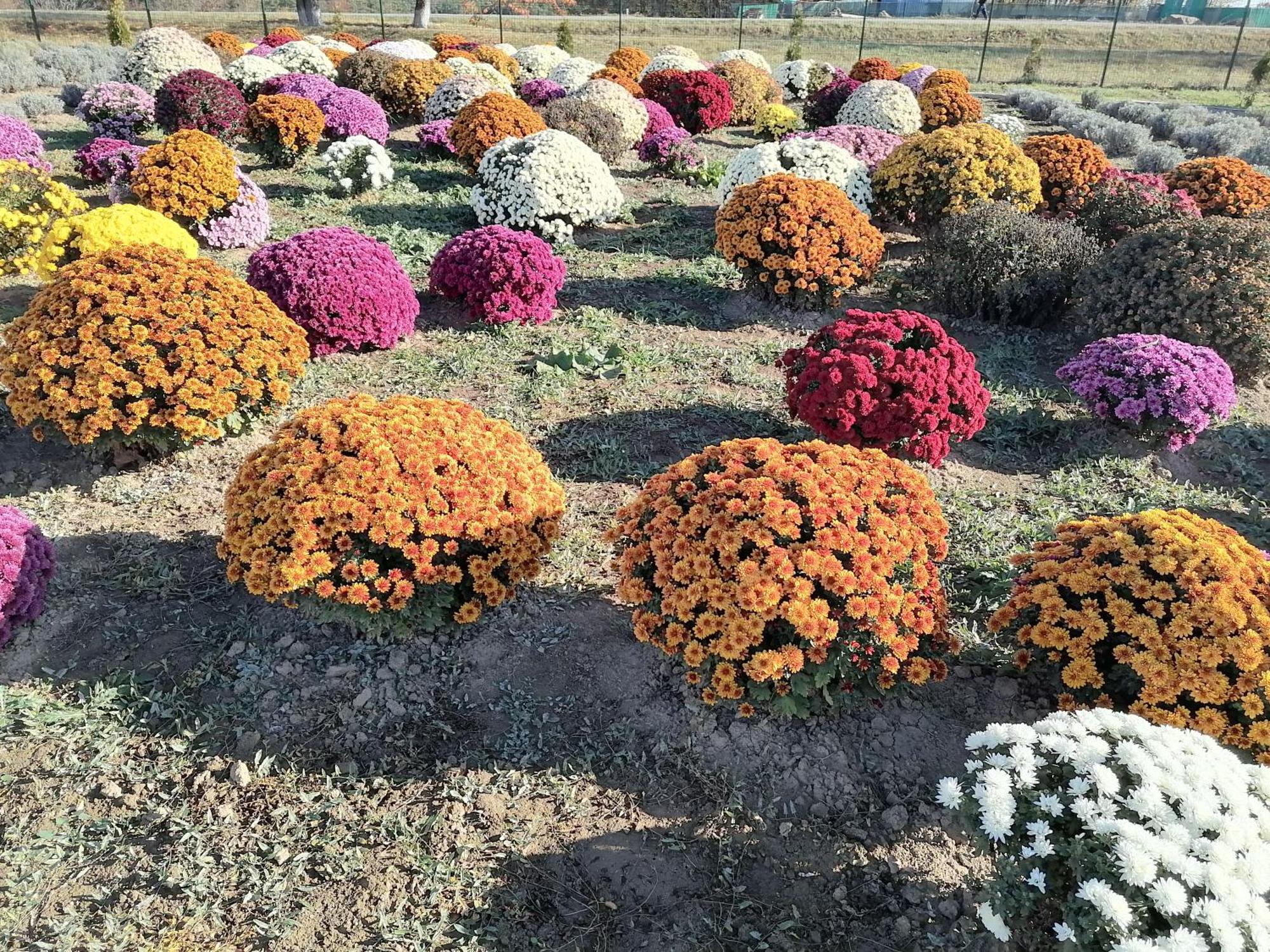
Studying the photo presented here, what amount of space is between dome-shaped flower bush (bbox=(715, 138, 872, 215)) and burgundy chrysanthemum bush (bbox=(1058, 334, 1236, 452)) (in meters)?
5.29

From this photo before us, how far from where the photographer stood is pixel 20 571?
4.30 meters

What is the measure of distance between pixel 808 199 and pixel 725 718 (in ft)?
21.4

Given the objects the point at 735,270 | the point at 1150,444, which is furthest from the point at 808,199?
the point at 1150,444

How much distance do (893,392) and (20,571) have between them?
5.63 metres

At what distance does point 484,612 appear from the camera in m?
4.65

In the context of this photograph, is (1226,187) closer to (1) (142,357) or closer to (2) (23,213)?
(1) (142,357)

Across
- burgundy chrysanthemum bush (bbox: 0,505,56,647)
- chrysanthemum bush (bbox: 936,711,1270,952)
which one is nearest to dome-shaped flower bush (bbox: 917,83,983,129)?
chrysanthemum bush (bbox: 936,711,1270,952)

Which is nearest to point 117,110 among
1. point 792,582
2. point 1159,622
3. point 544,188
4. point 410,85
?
point 410,85

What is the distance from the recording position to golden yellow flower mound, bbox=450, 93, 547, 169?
13.0 m

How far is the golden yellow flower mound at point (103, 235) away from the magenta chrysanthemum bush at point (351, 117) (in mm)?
7386

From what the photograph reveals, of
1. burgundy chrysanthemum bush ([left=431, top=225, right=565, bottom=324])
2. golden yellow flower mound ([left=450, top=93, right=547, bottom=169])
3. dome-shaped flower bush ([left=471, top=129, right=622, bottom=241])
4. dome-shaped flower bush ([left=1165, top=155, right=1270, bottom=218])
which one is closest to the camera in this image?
burgundy chrysanthemum bush ([left=431, top=225, right=565, bottom=324])

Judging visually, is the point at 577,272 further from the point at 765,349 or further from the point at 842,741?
the point at 842,741

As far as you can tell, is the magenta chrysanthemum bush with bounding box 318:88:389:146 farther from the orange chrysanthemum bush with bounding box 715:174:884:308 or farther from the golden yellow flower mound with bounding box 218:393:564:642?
the golden yellow flower mound with bounding box 218:393:564:642

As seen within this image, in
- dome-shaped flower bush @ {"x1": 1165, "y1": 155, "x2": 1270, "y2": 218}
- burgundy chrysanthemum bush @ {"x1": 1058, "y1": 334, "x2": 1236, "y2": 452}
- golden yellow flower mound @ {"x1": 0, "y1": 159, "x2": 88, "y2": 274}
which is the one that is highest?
dome-shaped flower bush @ {"x1": 1165, "y1": 155, "x2": 1270, "y2": 218}
